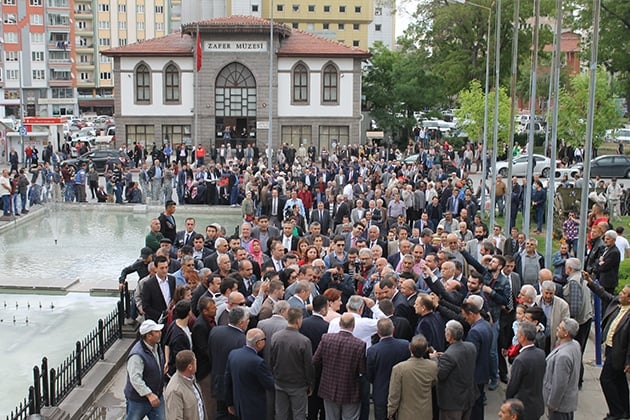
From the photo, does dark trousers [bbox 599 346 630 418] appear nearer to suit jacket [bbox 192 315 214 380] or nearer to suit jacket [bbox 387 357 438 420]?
suit jacket [bbox 387 357 438 420]

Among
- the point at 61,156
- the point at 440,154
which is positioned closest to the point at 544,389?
the point at 440,154

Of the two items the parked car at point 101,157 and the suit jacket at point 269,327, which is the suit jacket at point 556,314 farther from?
the parked car at point 101,157

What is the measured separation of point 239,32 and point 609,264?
1411 inches

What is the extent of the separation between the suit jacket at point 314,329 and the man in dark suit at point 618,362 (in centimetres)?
353

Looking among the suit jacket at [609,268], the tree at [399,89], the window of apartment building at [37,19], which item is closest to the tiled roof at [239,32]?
the tree at [399,89]

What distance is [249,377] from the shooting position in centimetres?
827

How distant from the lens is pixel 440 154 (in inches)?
1443

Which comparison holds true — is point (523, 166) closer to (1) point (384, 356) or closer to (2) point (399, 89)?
(2) point (399, 89)

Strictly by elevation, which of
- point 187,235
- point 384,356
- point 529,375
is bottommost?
point 529,375

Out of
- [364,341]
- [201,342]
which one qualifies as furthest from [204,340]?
[364,341]

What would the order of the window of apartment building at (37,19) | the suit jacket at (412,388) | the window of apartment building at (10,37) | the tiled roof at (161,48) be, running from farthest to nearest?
the window of apartment building at (37,19) → the window of apartment building at (10,37) → the tiled roof at (161,48) → the suit jacket at (412,388)

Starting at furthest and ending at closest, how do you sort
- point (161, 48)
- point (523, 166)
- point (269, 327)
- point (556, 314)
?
point (161, 48) < point (523, 166) < point (556, 314) < point (269, 327)

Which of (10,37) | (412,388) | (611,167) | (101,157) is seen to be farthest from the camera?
(10,37)

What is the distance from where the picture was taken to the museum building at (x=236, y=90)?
46219 mm
